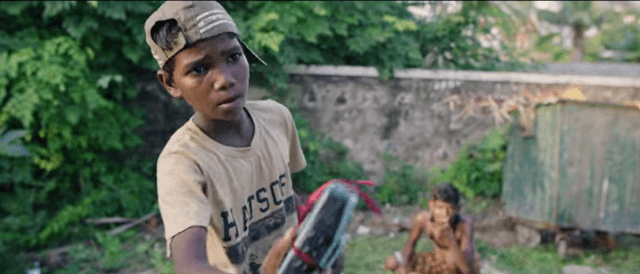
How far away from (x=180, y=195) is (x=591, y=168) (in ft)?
16.6

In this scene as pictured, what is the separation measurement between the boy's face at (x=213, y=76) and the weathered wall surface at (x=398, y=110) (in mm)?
5760

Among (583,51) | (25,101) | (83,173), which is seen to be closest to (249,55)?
(25,101)

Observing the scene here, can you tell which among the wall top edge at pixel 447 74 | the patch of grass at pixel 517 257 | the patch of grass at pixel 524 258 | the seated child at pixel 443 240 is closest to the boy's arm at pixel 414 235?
the seated child at pixel 443 240

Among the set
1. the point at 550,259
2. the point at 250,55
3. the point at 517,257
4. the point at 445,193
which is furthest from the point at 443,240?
the point at 250,55

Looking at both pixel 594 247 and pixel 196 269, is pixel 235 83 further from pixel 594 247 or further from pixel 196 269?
pixel 594 247

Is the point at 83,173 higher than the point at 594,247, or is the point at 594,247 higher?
the point at 83,173

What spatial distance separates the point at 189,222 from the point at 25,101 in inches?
191

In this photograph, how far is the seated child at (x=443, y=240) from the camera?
12.1 feet

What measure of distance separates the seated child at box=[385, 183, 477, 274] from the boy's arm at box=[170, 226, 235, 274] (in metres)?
2.71

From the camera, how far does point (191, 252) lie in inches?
47.1

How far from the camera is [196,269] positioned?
1.16 m

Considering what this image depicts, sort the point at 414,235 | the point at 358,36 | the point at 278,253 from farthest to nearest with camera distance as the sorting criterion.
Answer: the point at 358,36
the point at 414,235
the point at 278,253

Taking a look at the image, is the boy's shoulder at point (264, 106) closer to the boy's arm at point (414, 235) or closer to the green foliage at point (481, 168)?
the boy's arm at point (414, 235)

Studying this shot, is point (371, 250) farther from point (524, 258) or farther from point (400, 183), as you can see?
point (400, 183)
